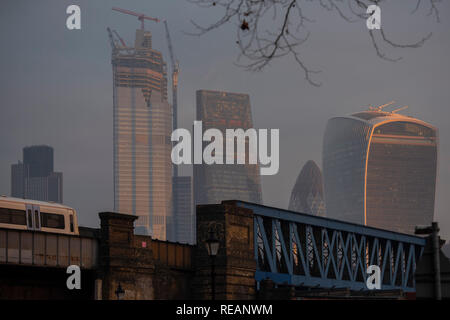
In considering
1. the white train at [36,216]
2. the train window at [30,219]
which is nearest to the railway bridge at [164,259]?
the white train at [36,216]

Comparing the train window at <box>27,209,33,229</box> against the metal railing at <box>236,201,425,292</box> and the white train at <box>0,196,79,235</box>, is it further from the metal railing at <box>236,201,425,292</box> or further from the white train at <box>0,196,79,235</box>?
the metal railing at <box>236,201,425,292</box>

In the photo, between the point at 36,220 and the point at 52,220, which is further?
the point at 52,220

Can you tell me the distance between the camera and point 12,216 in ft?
156

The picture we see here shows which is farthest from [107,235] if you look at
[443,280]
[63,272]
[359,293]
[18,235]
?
[443,280]

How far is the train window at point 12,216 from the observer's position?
4719 centimetres

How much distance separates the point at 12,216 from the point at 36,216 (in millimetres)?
1630

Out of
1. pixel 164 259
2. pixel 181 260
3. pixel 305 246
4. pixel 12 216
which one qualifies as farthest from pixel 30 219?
pixel 305 246

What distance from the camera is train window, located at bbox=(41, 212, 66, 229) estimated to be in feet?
161

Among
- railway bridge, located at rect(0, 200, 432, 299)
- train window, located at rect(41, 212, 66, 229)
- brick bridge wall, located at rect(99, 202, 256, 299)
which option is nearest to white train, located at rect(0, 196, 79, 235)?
train window, located at rect(41, 212, 66, 229)

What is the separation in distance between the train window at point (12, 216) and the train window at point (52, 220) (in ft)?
4.34

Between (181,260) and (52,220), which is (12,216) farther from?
(181,260)

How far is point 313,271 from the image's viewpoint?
76.0m
